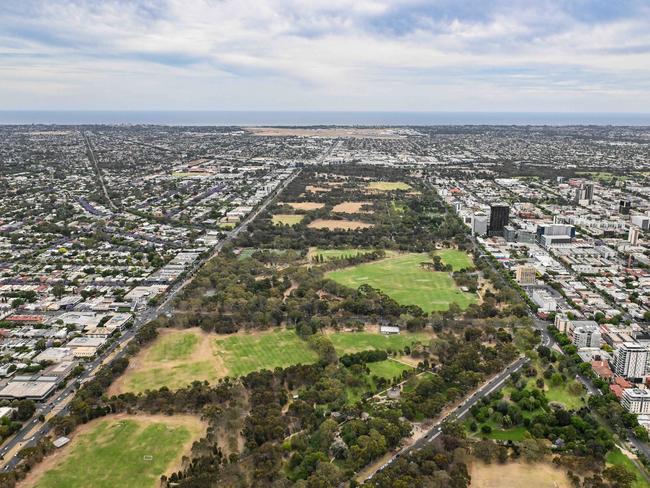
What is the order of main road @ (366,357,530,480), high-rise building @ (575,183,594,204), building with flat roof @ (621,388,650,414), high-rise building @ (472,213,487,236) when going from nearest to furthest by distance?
main road @ (366,357,530,480)
building with flat roof @ (621,388,650,414)
high-rise building @ (472,213,487,236)
high-rise building @ (575,183,594,204)

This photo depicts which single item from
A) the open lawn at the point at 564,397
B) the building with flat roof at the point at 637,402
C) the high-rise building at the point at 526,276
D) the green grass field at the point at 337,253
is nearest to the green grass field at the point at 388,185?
the green grass field at the point at 337,253

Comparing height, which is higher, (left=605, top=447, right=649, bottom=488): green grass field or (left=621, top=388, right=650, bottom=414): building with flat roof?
(left=621, top=388, right=650, bottom=414): building with flat roof

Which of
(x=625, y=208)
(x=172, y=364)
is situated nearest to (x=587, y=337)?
(x=172, y=364)

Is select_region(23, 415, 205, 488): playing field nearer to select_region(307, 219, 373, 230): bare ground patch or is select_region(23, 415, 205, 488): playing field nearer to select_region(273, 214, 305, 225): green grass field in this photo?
select_region(307, 219, 373, 230): bare ground patch

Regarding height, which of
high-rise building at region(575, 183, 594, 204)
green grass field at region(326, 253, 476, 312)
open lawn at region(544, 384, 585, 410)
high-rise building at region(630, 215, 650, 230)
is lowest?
open lawn at region(544, 384, 585, 410)

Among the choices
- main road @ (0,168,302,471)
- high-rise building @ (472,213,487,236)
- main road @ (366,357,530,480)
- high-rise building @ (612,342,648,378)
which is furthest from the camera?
high-rise building @ (472,213,487,236)

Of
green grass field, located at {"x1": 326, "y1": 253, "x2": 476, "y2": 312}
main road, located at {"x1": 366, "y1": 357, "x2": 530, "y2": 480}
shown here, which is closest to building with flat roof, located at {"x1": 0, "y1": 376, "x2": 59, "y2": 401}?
main road, located at {"x1": 366, "y1": 357, "x2": 530, "y2": 480}

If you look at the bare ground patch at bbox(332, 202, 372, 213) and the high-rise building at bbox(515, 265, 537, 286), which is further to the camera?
the bare ground patch at bbox(332, 202, 372, 213)
